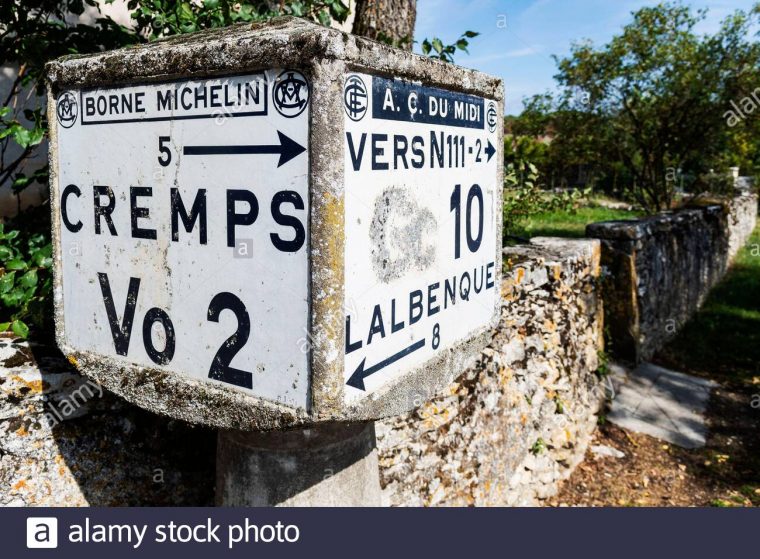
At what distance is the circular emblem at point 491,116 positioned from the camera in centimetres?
213

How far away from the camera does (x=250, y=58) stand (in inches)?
59.1

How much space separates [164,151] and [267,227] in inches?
14.4

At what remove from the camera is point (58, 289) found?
1.98 metres

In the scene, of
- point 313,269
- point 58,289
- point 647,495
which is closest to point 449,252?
point 313,269

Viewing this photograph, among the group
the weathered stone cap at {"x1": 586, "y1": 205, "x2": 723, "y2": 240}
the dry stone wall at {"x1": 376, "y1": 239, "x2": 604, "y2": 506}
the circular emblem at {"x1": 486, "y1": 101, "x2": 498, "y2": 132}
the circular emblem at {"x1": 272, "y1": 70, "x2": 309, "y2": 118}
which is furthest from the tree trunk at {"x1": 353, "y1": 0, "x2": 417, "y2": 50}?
the weathered stone cap at {"x1": 586, "y1": 205, "x2": 723, "y2": 240}

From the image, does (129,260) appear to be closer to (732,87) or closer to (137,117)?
(137,117)

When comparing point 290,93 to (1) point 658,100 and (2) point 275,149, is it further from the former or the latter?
(1) point 658,100

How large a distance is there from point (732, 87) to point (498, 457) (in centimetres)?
928

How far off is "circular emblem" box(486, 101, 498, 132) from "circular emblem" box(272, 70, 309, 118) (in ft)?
2.79

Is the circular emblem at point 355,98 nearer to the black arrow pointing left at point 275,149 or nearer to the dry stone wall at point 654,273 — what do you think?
the black arrow pointing left at point 275,149

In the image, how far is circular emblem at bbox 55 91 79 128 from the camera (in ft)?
6.15

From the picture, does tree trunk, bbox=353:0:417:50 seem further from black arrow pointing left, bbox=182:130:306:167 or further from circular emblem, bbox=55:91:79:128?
black arrow pointing left, bbox=182:130:306:167

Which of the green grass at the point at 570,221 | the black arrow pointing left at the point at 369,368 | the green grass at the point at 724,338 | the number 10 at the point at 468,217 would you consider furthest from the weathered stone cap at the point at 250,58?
the green grass at the point at 570,221

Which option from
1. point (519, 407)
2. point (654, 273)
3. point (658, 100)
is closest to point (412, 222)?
point (519, 407)
